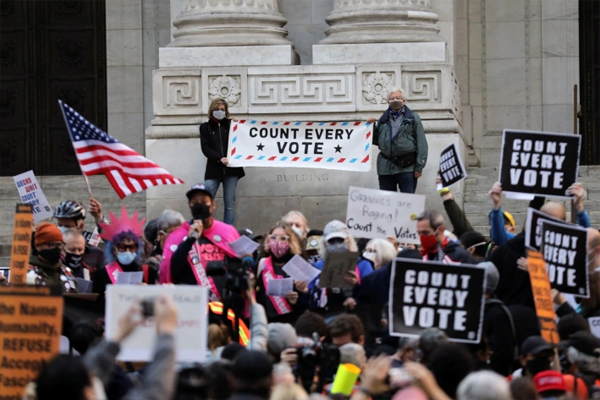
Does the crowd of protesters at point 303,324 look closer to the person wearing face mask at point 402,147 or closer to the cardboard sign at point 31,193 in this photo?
the cardboard sign at point 31,193

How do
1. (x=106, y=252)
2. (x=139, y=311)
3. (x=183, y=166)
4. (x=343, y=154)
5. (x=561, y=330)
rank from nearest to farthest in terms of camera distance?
(x=139, y=311)
(x=561, y=330)
(x=106, y=252)
(x=343, y=154)
(x=183, y=166)

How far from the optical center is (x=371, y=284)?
12.0 m

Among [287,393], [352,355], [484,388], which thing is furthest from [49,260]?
[484,388]

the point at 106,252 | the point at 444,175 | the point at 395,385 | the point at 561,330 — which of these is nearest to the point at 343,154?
the point at 444,175

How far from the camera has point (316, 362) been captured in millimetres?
9711

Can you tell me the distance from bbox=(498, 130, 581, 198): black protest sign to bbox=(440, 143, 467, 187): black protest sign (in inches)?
45.6

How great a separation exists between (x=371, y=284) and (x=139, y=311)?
4264mm

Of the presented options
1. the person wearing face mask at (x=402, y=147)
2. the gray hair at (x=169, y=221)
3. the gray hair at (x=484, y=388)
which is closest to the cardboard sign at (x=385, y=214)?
the gray hair at (x=169, y=221)

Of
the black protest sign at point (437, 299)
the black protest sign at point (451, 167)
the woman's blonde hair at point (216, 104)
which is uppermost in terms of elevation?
the woman's blonde hair at point (216, 104)

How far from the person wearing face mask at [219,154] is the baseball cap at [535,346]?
781cm

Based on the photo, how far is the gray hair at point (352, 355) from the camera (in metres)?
9.73

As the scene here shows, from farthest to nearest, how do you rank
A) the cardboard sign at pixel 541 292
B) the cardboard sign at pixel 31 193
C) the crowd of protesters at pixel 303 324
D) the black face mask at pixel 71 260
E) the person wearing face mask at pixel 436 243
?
the cardboard sign at pixel 31 193, the black face mask at pixel 71 260, the person wearing face mask at pixel 436 243, the cardboard sign at pixel 541 292, the crowd of protesters at pixel 303 324

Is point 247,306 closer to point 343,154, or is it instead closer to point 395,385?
point 395,385

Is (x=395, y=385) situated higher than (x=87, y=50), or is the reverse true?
(x=87, y=50)
